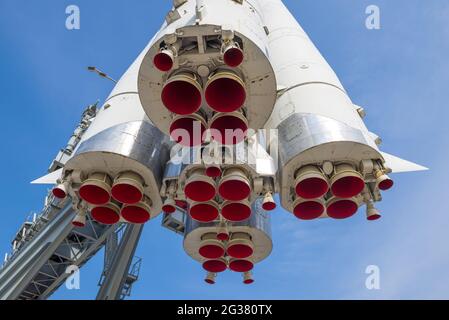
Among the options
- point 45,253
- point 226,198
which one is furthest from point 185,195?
point 45,253

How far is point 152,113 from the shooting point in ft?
18.6

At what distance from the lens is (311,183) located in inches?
212

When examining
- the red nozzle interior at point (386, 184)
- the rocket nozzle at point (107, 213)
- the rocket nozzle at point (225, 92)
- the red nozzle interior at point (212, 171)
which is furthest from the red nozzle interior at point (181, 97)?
the red nozzle interior at point (386, 184)

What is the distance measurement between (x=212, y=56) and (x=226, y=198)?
73.2 inches

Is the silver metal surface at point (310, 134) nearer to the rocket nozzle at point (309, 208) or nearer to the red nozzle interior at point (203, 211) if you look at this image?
the rocket nozzle at point (309, 208)

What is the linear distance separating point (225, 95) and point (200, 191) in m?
1.40

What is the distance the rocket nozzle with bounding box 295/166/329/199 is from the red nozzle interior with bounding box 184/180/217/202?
116 centimetres

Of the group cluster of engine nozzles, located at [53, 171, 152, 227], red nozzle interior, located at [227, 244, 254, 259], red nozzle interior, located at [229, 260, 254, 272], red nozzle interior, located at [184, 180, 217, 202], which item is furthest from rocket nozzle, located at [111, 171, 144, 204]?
red nozzle interior, located at [229, 260, 254, 272]

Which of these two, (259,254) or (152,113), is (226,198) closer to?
(152,113)

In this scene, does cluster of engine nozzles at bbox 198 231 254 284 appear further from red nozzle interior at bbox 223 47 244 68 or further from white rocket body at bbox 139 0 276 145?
red nozzle interior at bbox 223 47 244 68

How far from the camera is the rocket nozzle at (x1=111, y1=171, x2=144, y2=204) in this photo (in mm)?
5680

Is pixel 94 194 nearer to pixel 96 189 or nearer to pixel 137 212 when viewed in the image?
pixel 96 189

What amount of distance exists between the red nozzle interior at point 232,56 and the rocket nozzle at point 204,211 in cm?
215

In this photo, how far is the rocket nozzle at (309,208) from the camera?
Result: 5.68 meters
